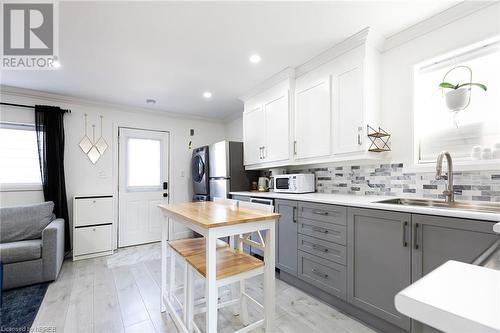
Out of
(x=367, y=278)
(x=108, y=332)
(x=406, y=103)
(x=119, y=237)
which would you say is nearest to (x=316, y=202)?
(x=367, y=278)

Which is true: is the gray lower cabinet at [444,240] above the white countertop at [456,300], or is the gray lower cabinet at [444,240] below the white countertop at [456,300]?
below

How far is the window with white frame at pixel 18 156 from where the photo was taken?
3271 millimetres

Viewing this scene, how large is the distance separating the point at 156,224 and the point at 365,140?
3.76m

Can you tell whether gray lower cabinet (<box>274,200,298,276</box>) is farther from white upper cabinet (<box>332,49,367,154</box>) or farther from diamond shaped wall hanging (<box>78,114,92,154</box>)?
diamond shaped wall hanging (<box>78,114,92,154</box>)

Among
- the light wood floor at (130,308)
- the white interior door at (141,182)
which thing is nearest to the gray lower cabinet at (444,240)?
the light wood floor at (130,308)

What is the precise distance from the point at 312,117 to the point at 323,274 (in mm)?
1657

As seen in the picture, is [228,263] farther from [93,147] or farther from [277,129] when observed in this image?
[93,147]

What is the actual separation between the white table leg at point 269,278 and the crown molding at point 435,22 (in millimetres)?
2095

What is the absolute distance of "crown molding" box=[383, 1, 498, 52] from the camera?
1.77 m

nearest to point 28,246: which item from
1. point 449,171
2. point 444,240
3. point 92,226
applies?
point 92,226

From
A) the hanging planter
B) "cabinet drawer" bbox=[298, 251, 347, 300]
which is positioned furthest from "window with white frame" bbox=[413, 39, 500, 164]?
"cabinet drawer" bbox=[298, 251, 347, 300]

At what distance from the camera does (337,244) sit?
2.04 m

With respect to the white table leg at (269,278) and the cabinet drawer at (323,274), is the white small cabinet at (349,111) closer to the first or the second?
the cabinet drawer at (323,274)

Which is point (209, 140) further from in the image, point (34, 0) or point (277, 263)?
point (34, 0)
